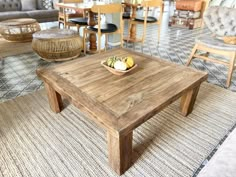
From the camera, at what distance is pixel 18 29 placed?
3.50 meters

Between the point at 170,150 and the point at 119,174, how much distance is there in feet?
1.43

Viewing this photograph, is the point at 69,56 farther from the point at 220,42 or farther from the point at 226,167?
the point at 226,167

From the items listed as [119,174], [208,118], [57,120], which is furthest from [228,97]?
[57,120]

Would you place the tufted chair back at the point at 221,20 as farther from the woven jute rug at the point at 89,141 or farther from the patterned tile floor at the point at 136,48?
the woven jute rug at the point at 89,141

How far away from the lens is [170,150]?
1479 millimetres

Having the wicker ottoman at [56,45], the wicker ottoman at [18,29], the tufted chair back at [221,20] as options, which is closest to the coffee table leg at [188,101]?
the tufted chair back at [221,20]

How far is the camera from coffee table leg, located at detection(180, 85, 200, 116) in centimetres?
174

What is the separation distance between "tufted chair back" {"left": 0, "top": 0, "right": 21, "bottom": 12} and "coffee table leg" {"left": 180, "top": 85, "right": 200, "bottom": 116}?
4561 millimetres

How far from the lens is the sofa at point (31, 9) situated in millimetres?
4418

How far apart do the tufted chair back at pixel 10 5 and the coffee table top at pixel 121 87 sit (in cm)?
379

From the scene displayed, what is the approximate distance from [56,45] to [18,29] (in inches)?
46.9

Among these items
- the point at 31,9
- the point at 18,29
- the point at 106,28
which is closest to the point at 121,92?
the point at 106,28

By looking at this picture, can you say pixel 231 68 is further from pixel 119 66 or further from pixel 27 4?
pixel 27 4

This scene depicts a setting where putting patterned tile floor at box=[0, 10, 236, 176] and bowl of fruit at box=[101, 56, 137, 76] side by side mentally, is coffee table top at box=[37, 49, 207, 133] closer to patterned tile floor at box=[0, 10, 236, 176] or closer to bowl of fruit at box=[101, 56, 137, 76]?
bowl of fruit at box=[101, 56, 137, 76]
